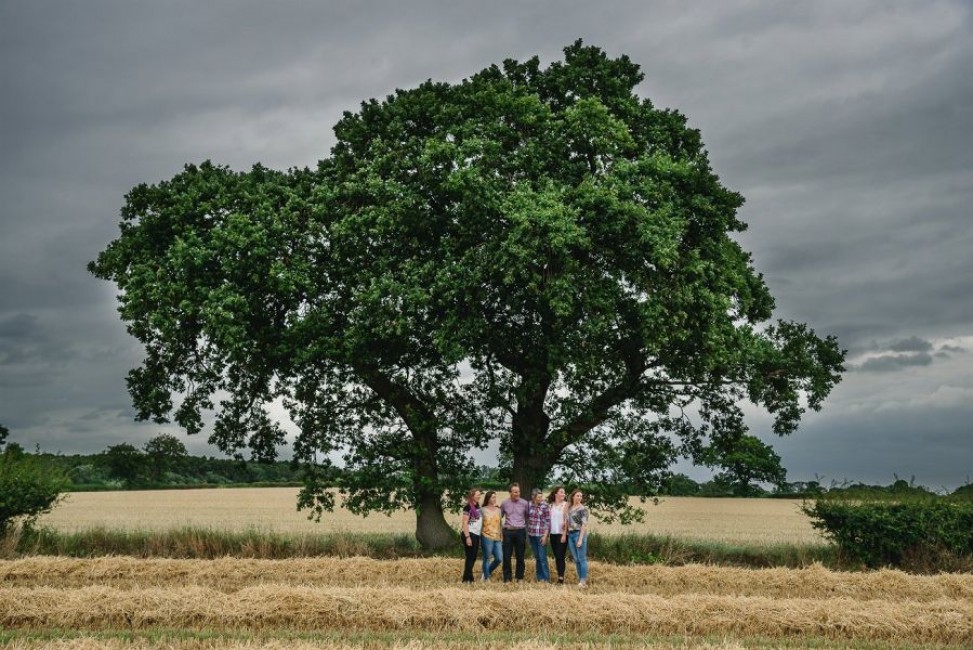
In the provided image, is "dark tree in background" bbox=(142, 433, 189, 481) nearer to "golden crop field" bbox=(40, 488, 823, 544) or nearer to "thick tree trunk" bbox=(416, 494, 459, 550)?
"golden crop field" bbox=(40, 488, 823, 544)

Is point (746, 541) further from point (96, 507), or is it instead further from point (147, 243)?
point (96, 507)

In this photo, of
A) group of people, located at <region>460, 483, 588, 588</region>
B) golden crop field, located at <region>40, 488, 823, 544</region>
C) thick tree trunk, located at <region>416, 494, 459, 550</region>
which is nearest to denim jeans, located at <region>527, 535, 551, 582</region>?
group of people, located at <region>460, 483, 588, 588</region>

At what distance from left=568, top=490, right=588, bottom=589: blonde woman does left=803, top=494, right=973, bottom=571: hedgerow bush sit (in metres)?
8.99

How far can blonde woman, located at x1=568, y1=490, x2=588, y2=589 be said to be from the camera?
17797 mm

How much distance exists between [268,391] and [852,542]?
1629cm

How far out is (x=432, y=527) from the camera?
24.3m

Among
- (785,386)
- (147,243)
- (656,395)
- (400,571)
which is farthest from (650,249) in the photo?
(147,243)

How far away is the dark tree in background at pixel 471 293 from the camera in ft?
68.9

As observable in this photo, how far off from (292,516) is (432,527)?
16.6m

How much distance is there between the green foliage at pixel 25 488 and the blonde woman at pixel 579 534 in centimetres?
1509

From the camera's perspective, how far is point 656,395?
2516cm

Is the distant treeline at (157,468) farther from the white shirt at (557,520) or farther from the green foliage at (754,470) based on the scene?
the white shirt at (557,520)

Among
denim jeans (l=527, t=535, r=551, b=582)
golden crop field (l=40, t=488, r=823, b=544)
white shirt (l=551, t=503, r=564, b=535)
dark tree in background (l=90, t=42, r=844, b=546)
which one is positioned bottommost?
golden crop field (l=40, t=488, r=823, b=544)

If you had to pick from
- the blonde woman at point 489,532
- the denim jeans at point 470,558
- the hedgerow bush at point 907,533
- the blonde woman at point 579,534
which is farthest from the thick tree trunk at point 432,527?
the hedgerow bush at point 907,533
